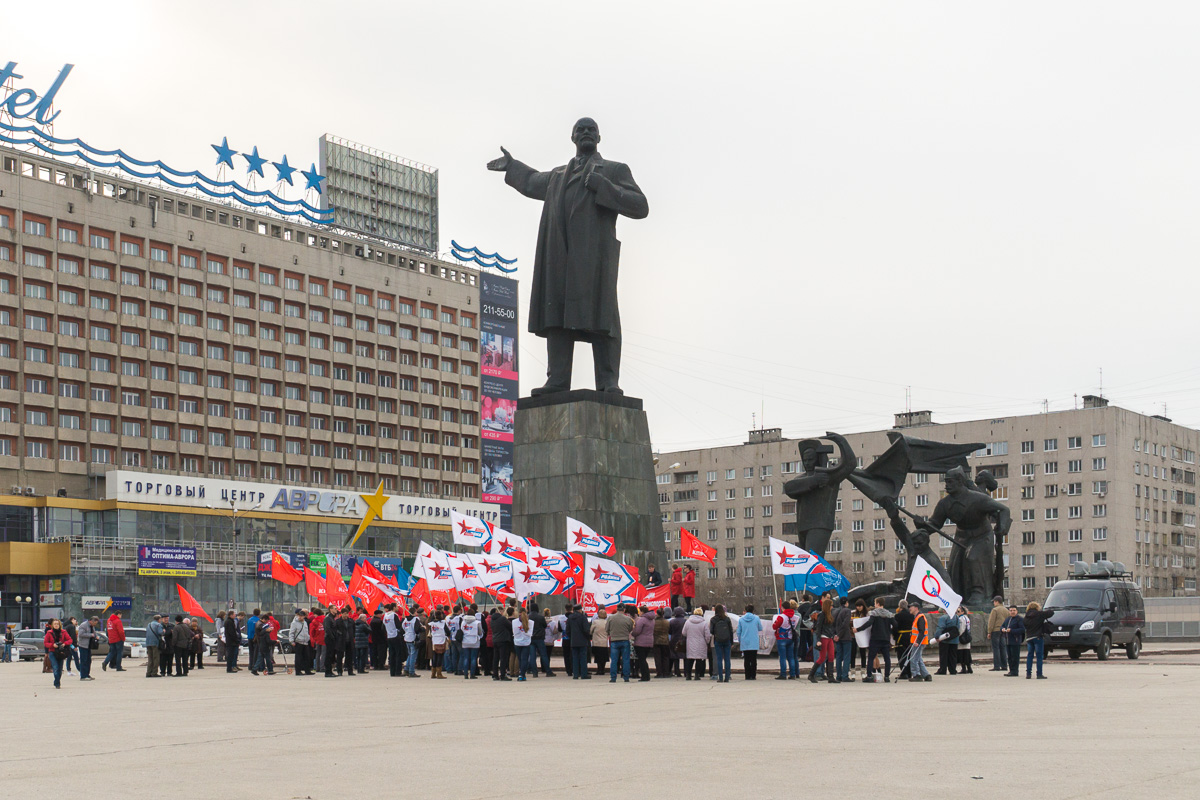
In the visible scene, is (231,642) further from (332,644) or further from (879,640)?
(879,640)

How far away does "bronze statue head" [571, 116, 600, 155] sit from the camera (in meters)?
30.2

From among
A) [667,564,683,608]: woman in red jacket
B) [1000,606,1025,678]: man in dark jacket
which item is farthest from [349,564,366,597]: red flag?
[1000,606,1025,678]: man in dark jacket

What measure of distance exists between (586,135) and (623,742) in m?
18.5

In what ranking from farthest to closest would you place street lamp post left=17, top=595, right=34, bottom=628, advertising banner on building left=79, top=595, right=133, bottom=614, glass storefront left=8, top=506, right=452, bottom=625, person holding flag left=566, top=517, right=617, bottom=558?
glass storefront left=8, top=506, right=452, bottom=625 → street lamp post left=17, top=595, right=34, bottom=628 → advertising banner on building left=79, top=595, right=133, bottom=614 → person holding flag left=566, top=517, right=617, bottom=558

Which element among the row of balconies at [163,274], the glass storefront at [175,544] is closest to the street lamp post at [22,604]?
the glass storefront at [175,544]

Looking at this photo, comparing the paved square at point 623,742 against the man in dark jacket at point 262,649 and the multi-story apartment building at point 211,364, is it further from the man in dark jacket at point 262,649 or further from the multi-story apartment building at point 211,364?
the multi-story apartment building at point 211,364

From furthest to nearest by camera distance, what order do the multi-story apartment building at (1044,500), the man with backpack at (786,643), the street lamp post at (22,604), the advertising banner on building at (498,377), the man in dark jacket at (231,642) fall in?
the multi-story apartment building at (1044,500) → the advertising banner on building at (498,377) → the street lamp post at (22,604) → the man in dark jacket at (231,642) → the man with backpack at (786,643)

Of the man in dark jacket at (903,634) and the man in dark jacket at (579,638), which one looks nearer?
the man in dark jacket at (903,634)

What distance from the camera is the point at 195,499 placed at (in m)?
88.7

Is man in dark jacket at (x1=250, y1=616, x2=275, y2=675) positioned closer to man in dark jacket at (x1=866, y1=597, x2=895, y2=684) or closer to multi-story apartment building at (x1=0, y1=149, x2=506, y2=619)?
man in dark jacket at (x1=866, y1=597, x2=895, y2=684)

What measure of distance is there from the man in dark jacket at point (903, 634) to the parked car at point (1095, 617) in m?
8.99

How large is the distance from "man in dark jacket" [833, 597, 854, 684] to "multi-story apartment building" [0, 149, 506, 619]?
6428cm

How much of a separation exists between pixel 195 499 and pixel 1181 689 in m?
74.7

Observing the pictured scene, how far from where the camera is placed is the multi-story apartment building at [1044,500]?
104 meters
